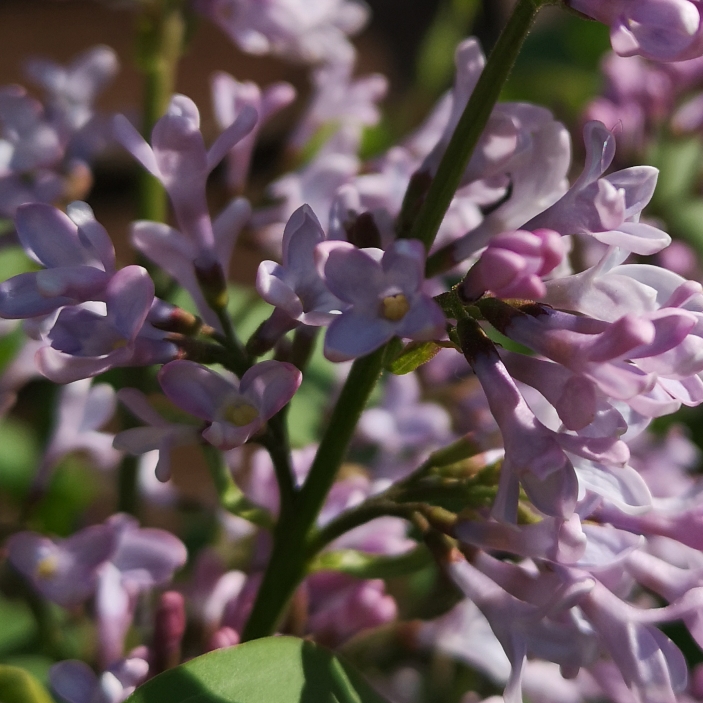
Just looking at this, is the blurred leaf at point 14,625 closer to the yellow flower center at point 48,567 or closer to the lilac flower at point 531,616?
the yellow flower center at point 48,567

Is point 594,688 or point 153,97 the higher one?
point 153,97

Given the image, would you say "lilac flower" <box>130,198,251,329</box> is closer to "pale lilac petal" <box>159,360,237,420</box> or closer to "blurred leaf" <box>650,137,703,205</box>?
"pale lilac petal" <box>159,360,237,420</box>

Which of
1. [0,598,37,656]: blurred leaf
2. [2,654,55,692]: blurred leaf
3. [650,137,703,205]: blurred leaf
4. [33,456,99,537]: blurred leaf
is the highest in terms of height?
[650,137,703,205]: blurred leaf

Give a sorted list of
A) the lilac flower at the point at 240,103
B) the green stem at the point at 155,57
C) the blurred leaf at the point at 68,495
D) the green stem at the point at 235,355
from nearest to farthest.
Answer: the green stem at the point at 235,355 → the lilac flower at the point at 240,103 → the green stem at the point at 155,57 → the blurred leaf at the point at 68,495

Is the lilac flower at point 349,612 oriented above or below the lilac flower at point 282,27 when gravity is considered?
below

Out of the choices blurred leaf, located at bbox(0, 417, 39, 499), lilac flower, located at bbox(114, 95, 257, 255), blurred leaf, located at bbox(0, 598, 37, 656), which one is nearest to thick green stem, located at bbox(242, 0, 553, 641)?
lilac flower, located at bbox(114, 95, 257, 255)

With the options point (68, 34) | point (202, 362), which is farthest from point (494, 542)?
point (68, 34)

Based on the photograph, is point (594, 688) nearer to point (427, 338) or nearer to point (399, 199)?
point (399, 199)

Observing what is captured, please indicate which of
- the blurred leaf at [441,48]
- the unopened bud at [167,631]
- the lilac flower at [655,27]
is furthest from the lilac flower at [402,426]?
the blurred leaf at [441,48]
